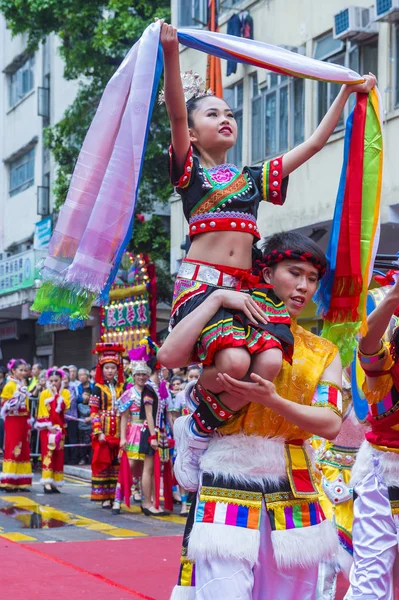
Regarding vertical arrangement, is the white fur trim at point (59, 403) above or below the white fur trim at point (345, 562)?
above

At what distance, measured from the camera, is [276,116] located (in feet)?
54.8

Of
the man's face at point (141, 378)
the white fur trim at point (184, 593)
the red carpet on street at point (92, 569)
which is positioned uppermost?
the man's face at point (141, 378)

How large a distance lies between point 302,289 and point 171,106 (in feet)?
2.89

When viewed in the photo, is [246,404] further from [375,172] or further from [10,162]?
[10,162]

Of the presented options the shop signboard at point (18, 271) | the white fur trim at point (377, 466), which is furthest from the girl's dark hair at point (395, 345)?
the shop signboard at point (18, 271)

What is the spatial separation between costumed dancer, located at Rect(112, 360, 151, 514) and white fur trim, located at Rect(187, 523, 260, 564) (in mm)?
8186

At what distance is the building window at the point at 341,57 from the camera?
47.8 feet

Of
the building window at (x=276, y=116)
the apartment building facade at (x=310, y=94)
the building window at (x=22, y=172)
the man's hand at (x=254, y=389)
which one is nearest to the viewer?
the man's hand at (x=254, y=389)

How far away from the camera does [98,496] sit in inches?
490

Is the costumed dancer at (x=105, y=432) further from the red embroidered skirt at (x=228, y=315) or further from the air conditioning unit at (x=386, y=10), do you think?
the red embroidered skirt at (x=228, y=315)

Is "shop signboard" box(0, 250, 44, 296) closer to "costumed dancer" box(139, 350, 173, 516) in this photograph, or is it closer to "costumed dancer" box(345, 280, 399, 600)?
"costumed dancer" box(139, 350, 173, 516)

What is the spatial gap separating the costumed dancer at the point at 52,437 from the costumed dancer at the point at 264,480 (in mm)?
10418

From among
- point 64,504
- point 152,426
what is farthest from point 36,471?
point 152,426

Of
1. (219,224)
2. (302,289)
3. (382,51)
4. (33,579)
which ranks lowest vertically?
(33,579)
